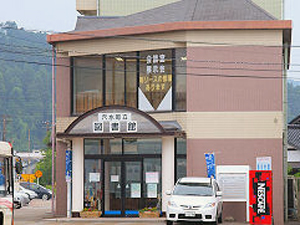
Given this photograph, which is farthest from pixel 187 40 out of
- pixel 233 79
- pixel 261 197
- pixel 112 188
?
pixel 261 197

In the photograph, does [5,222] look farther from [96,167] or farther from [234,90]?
[234,90]

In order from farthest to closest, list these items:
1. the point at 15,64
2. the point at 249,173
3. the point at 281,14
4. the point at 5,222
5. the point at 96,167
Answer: the point at 15,64 < the point at 281,14 < the point at 96,167 < the point at 249,173 < the point at 5,222

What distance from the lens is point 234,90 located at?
1145 inches

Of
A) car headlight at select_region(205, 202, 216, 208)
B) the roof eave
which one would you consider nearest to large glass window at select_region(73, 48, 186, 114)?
the roof eave

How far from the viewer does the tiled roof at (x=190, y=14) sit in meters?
30.4

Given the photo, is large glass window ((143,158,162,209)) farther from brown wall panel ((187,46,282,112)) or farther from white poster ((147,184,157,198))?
brown wall panel ((187,46,282,112))

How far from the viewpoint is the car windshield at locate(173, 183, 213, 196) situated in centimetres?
2516

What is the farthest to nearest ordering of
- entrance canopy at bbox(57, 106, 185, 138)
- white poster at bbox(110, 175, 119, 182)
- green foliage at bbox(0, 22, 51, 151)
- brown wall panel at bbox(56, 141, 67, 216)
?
green foliage at bbox(0, 22, 51, 151) < brown wall panel at bbox(56, 141, 67, 216) < white poster at bbox(110, 175, 119, 182) < entrance canopy at bbox(57, 106, 185, 138)

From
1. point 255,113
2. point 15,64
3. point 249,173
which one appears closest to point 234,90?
point 255,113

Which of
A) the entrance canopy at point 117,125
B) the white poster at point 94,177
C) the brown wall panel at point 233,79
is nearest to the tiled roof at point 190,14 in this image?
the brown wall panel at point 233,79

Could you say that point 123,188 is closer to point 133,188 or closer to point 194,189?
point 133,188

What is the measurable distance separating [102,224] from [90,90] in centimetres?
687

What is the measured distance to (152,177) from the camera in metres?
29.9

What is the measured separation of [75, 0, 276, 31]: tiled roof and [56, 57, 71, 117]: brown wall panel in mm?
2366
